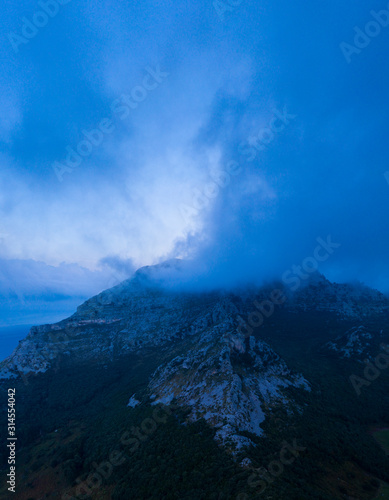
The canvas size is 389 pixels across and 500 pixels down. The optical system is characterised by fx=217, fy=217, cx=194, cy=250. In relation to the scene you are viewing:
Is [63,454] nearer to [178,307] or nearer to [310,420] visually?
[310,420]

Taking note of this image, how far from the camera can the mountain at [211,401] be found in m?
49.4

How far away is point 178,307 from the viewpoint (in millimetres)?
196750

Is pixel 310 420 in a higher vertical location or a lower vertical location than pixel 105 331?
Answer: lower

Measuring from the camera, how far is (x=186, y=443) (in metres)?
54.8

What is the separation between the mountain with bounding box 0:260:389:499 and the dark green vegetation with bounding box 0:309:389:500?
1.27 ft

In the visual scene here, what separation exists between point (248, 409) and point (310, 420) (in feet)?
72.4

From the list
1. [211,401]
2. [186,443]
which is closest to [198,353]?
[211,401]

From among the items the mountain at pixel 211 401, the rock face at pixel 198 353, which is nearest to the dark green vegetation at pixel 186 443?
the mountain at pixel 211 401

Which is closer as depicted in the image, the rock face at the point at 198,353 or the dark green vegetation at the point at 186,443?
the dark green vegetation at the point at 186,443

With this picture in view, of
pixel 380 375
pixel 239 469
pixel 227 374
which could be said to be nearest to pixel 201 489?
pixel 239 469

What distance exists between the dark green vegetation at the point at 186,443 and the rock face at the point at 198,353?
5043 millimetres

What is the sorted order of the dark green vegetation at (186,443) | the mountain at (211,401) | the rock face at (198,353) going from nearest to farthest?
the dark green vegetation at (186,443), the mountain at (211,401), the rock face at (198,353)

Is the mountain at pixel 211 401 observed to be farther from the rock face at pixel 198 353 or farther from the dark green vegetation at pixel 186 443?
the rock face at pixel 198 353

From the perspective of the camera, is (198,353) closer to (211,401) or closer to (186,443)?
(211,401)
